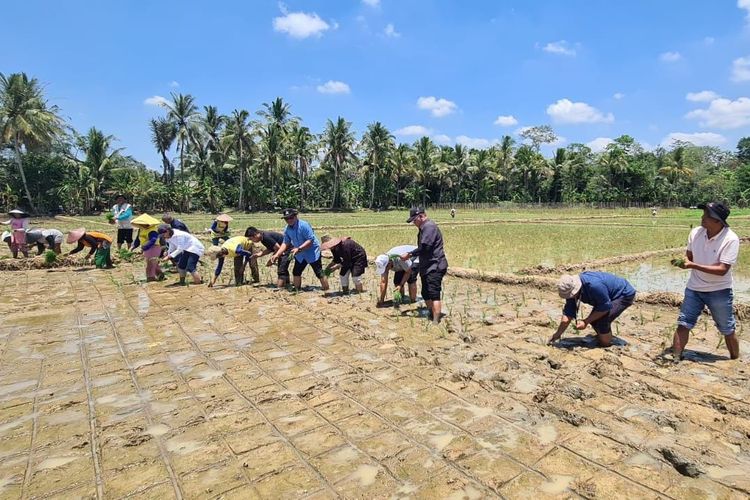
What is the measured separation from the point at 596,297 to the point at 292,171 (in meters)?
39.7

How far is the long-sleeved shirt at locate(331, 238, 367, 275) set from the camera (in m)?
7.27

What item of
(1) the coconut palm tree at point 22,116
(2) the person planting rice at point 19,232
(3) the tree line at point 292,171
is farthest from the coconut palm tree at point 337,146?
(2) the person planting rice at point 19,232

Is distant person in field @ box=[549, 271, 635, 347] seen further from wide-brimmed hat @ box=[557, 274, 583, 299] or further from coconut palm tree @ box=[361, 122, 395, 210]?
coconut palm tree @ box=[361, 122, 395, 210]

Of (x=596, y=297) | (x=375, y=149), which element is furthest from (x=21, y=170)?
(x=596, y=297)

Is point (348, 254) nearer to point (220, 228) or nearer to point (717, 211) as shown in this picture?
point (220, 228)

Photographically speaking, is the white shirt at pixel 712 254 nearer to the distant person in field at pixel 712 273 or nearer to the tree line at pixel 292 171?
the distant person in field at pixel 712 273

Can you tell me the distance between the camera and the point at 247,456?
295 centimetres

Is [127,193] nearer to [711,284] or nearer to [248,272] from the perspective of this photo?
[248,272]

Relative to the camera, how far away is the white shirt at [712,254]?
156 inches

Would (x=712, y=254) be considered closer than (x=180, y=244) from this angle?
Yes

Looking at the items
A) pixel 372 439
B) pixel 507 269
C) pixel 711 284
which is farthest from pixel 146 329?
pixel 507 269

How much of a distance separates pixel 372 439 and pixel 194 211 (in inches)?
1582

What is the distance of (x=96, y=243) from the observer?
9953 mm

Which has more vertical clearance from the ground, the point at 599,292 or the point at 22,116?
the point at 22,116
